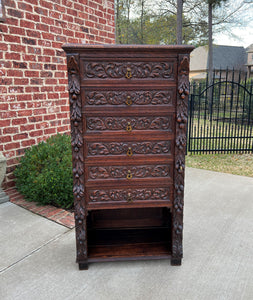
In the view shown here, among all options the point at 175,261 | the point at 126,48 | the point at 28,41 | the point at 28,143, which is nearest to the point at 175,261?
the point at 175,261

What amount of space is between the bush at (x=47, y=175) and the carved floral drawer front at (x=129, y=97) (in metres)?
1.66

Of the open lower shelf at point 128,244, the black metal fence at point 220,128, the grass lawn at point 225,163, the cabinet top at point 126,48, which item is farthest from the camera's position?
the black metal fence at point 220,128

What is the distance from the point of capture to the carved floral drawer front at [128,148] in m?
2.08

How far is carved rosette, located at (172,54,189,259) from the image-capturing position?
1.96 metres

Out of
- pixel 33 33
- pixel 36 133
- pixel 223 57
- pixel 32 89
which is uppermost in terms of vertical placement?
pixel 223 57

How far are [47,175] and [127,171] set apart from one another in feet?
5.28

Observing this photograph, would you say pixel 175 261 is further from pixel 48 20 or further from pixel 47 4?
pixel 47 4

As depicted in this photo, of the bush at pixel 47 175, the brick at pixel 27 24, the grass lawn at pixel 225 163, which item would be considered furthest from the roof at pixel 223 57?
the bush at pixel 47 175

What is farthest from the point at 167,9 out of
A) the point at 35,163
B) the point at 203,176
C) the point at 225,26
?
the point at 35,163

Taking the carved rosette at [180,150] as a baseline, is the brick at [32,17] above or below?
above

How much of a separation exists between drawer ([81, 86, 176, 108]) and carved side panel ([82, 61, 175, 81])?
96mm

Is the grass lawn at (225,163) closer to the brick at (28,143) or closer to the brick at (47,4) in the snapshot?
the brick at (28,143)

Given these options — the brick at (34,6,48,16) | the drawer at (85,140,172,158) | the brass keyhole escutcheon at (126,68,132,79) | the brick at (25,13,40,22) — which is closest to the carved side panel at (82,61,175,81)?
the brass keyhole escutcheon at (126,68,132,79)

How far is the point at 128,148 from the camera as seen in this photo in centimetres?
210
